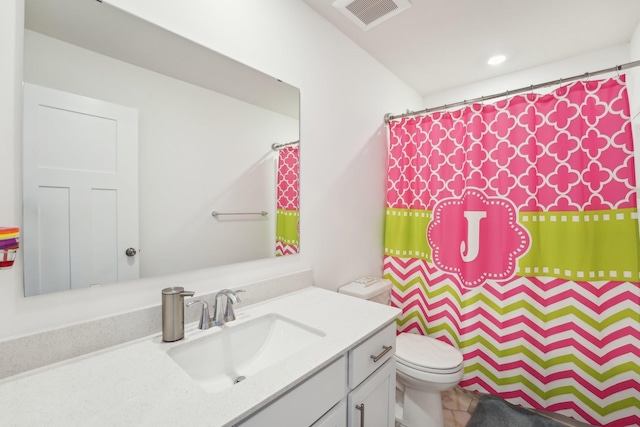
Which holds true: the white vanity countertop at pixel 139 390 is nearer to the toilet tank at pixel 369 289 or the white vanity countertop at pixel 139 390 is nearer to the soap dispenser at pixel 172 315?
the soap dispenser at pixel 172 315

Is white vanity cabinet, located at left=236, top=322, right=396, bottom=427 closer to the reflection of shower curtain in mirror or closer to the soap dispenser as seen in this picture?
the soap dispenser

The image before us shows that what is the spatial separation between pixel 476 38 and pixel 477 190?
1.03 meters

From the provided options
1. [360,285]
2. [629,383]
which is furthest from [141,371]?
[629,383]

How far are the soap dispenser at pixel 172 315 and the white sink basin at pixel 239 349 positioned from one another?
1.9 inches

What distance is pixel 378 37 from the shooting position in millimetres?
1879

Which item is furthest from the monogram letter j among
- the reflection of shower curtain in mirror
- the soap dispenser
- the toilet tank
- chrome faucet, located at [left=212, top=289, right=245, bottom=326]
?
the soap dispenser

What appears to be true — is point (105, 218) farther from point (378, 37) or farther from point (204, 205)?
point (378, 37)

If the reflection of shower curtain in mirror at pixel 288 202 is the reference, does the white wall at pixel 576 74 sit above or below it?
above

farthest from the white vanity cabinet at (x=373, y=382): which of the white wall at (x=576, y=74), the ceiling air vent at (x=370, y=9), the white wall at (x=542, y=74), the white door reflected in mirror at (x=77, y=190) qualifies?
the white wall at (x=542, y=74)

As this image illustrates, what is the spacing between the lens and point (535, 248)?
164 cm

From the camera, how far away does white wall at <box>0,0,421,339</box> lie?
77cm

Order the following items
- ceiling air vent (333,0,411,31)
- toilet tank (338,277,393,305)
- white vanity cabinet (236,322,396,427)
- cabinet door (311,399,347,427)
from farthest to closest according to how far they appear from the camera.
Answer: toilet tank (338,277,393,305) < ceiling air vent (333,0,411,31) < cabinet door (311,399,347,427) < white vanity cabinet (236,322,396,427)

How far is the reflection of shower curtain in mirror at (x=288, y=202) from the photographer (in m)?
1.45

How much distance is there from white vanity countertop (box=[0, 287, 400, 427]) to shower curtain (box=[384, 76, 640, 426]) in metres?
1.21
